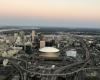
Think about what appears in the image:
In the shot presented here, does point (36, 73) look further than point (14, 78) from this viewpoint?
Yes

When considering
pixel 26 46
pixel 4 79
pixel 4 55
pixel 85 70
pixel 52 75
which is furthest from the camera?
pixel 26 46

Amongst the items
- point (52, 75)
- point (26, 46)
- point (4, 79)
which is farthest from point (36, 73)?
point (26, 46)

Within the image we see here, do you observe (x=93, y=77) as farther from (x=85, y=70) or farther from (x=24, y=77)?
(x=24, y=77)

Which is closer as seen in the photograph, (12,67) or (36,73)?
(36,73)

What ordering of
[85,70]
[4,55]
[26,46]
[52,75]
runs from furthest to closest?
[26,46], [4,55], [85,70], [52,75]

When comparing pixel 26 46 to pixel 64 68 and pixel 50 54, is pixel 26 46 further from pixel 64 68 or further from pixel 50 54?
pixel 64 68

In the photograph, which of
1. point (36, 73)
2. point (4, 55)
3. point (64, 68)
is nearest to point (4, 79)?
point (36, 73)

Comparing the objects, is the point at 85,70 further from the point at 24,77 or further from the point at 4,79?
the point at 4,79

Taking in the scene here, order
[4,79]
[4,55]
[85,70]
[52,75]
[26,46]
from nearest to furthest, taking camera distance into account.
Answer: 1. [4,79]
2. [52,75]
3. [85,70]
4. [4,55]
5. [26,46]
